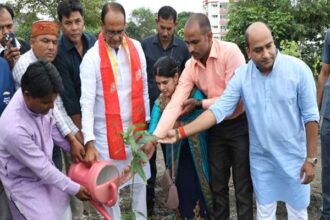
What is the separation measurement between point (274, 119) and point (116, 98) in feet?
3.73

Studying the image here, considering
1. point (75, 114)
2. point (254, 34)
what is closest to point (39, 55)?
point (75, 114)

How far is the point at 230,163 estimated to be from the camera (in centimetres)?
335

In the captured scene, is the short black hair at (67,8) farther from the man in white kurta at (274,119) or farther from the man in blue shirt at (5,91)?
the man in white kurta at (274,119)

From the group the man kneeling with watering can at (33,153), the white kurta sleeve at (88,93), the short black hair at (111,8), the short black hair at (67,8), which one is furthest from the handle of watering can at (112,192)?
the short black hair at (67,8)

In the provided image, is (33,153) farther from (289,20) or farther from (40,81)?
(289,20)

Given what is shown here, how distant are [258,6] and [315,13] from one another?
129 cm

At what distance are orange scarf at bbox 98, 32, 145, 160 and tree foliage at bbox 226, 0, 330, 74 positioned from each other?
6.63m

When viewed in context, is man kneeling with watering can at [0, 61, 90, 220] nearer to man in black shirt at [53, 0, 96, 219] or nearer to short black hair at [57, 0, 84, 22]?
man in black shirt at [53, 0, 96, 219]

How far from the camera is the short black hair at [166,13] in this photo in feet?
13.2

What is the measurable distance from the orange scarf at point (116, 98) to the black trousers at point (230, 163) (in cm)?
58

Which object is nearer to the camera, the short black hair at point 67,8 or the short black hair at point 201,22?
the short black hair at point 201,22

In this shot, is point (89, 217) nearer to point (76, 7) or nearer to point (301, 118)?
point (76, 7)

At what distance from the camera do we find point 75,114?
3.25 meters

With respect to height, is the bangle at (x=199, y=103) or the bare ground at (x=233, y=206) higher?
the bangle at (x=199, y=103)
